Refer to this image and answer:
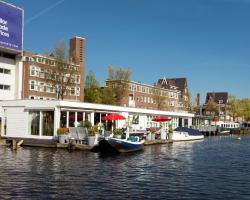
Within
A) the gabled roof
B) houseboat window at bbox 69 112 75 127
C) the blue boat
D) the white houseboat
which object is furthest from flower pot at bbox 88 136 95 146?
the gabled roof

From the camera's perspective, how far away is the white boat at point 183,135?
251ft

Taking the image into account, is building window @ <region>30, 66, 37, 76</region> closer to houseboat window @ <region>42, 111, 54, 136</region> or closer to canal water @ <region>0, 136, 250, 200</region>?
houseboat window @ <region>42, 111, 54, 136</region>

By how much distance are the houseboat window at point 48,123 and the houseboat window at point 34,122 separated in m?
1.13

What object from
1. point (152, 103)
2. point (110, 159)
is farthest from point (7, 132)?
point (152, 103)

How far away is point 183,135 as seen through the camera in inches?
3211

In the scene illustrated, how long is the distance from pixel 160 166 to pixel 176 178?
7.22 meters

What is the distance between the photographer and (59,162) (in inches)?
1490

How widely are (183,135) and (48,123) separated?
109 ft

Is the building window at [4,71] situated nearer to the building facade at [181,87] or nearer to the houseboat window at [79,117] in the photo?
the houseboat window at [79,117]

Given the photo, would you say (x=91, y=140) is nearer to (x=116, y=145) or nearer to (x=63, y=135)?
(x=116, y=145)

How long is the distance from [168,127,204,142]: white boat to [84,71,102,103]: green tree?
31639mm

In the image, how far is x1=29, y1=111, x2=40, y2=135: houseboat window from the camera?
58.1 m

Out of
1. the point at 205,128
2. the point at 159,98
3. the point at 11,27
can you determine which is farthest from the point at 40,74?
the point at 205,128

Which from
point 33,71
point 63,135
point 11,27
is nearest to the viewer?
point 63,135
